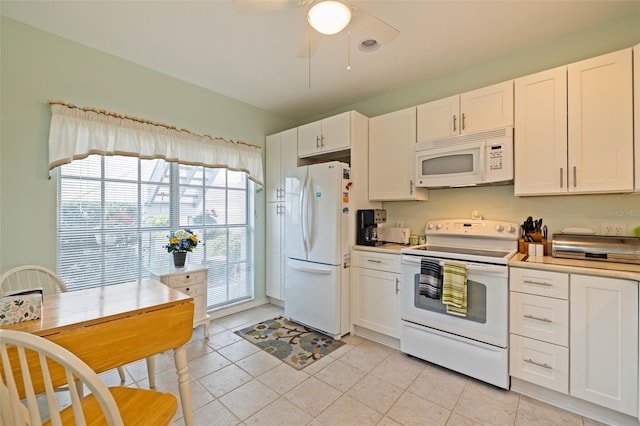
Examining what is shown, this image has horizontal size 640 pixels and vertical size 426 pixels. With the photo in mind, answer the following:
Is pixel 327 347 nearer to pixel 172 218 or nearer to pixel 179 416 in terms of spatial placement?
pixel 179 416

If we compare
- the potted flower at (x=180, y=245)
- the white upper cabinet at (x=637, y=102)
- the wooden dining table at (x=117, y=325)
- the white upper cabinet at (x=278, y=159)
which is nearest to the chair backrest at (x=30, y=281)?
the wooden dining table at (x=117, y=325)

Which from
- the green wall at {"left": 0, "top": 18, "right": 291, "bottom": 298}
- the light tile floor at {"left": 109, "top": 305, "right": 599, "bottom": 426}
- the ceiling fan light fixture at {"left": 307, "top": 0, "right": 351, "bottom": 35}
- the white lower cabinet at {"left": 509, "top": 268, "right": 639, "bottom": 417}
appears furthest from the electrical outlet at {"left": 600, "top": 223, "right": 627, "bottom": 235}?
the green wall at {"left": 0, "top": 18, "right": 291, "bottom": 298}

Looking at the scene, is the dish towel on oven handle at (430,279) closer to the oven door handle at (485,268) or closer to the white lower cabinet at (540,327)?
the oven door handle at (485,268)

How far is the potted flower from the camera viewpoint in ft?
9.22

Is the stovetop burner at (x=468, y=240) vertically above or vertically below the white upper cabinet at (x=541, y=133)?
below

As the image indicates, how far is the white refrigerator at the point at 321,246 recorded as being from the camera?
2.82 metres

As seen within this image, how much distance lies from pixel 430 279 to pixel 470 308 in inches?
13.6

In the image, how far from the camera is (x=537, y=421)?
1.73 meters

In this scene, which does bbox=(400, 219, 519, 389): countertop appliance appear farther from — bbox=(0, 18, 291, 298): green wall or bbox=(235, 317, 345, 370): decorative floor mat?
bbox=(0, 18, 291, 298): green wall

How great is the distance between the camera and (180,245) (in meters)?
2.83

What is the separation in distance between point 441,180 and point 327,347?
1.92m

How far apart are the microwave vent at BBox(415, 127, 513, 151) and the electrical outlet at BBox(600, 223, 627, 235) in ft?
3.21

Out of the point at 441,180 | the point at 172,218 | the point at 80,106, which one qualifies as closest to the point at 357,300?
the point at 441,180

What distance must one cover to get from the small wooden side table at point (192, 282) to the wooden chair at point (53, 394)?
147 cm
